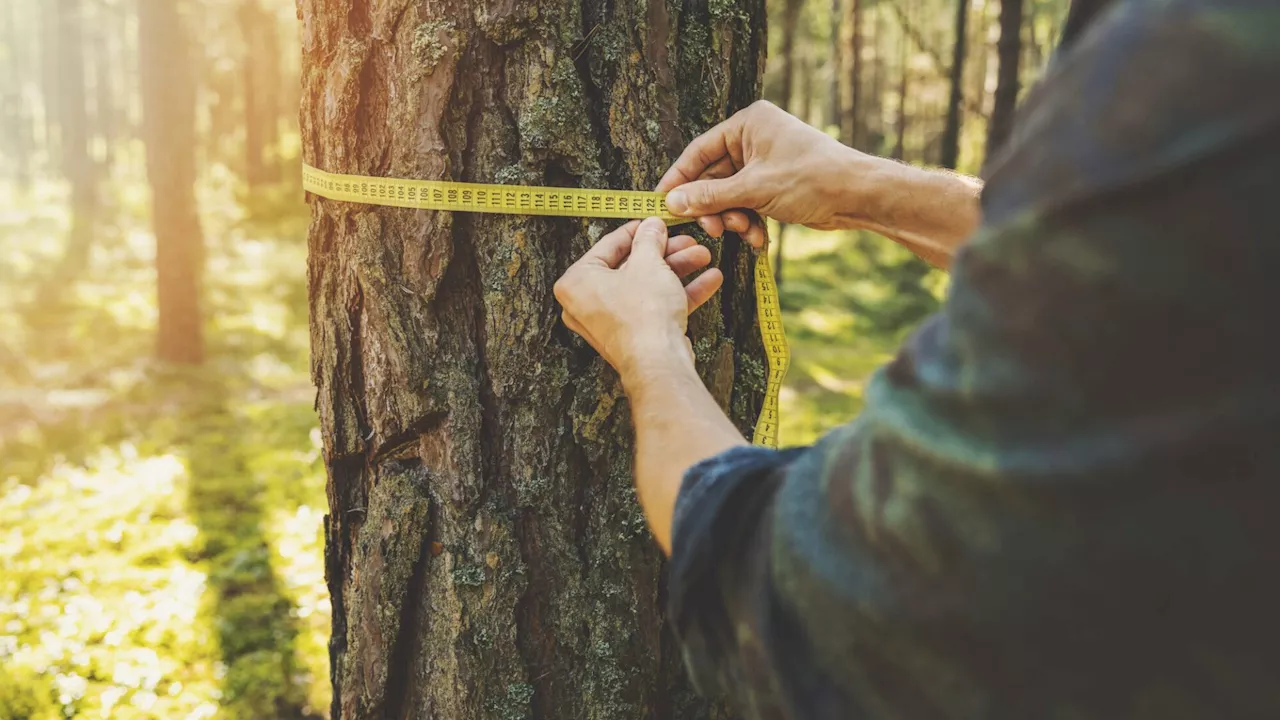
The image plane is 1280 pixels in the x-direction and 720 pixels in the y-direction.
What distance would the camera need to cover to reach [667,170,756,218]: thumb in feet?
6.97

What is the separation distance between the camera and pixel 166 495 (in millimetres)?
6551

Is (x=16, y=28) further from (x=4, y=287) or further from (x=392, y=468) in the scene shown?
(x=392, y=468)

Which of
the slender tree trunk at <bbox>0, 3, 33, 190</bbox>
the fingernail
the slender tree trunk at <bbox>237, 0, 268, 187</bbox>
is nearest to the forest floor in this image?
the fingernail

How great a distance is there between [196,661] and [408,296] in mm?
3203

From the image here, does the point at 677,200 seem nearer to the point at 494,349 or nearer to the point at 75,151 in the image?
the point at 494,349

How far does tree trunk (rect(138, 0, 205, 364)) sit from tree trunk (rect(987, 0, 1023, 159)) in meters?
9.33

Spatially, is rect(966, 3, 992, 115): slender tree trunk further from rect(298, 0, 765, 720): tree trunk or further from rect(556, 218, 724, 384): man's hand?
rect(556, 218, 724, 384): man's hand

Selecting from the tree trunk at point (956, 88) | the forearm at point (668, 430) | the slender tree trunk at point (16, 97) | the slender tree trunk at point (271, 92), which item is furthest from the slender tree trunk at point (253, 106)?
the slender tree trunk at point (16, 97)

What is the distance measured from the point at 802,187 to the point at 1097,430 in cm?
140

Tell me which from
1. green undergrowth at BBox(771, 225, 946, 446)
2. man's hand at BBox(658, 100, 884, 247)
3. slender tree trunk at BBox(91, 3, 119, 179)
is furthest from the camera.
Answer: slender tree trunk at BBox(91, 3, 119, 179)

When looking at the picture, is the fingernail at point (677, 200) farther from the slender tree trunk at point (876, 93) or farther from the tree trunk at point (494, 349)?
the slender tree trunk at point (876, 93)

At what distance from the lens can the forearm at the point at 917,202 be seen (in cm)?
226

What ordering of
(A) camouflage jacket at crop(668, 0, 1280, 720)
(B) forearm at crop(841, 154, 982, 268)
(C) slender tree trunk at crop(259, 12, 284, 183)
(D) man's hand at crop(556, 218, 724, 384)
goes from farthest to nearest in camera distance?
(C) slender tree trunk at crop(259, 12, 284, 183) < (B) forearm at crop(841, 154, 982, 268) < (D) man's hand at crop(556, 218, 724, 384) < (A) camouflage jacket at crop(668, 0, 1280, 720)

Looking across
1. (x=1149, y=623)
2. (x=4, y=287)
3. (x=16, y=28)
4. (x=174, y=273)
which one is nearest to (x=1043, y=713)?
(x=1149, y=623)
